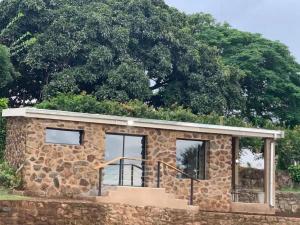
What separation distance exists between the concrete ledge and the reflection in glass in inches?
159

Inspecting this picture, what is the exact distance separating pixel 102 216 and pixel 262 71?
24001 mm

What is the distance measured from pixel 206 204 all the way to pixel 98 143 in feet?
15.4

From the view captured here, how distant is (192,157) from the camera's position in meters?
28.3

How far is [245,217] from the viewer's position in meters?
25.7

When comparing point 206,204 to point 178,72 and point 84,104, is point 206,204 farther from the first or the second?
point 178,72

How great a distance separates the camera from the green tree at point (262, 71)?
4481 cm

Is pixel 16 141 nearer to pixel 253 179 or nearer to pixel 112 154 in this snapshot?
pixel 112 154

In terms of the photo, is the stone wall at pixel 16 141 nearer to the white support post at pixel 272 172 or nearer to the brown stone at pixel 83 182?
the brown stone at pixel 83 182

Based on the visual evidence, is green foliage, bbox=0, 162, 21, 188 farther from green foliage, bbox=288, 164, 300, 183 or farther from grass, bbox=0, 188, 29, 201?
green foliage, bbox=288, 164, 300, 183

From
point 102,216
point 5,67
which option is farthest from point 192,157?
point 5,67

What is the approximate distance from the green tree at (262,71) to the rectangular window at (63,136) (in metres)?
19.1

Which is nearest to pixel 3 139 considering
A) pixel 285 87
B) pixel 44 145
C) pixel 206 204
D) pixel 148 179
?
pixel 44 145

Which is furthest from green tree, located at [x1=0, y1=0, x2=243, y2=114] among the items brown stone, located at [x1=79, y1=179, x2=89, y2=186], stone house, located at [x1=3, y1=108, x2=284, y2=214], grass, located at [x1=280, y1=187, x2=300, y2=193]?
brown stone, located at [x1=79, y1=179, x2=89, y2=186]

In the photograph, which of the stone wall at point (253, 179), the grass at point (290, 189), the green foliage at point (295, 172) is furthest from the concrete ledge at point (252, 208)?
the green foliage at point (295, 172)
